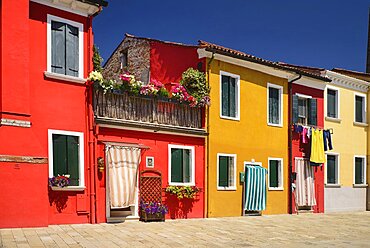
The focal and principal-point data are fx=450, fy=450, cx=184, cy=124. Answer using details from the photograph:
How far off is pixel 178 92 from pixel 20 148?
651 cm

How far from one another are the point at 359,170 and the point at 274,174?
25.2 feet

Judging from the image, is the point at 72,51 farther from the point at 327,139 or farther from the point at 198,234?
the point at 327,139

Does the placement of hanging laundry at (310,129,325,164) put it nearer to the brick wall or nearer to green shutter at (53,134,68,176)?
the brick wall

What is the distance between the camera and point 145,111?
15.7 meters

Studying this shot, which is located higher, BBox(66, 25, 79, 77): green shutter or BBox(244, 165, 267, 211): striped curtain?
BBox(66, 25, 79, 77): green shutter

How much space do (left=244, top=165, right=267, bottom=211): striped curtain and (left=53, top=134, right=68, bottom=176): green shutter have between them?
8320mm

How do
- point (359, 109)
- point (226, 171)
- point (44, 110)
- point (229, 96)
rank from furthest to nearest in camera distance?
1. point (359, 109)
2. point (229, 96)
3. point (226, 171)
4. point (44, 110)

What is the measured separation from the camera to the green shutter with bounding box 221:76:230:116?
18281mm

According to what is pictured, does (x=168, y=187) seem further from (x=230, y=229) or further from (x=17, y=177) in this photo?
(x=17, y=177)

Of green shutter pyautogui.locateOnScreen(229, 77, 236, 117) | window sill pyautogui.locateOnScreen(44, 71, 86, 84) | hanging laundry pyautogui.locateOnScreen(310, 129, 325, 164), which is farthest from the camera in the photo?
hanging laundry pyautogui.locateOnScreen(310, 129, 325, 164)

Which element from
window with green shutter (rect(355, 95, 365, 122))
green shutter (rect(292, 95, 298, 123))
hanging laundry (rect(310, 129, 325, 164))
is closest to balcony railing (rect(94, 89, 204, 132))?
green shutter (rect(292, 95, 298, 123))

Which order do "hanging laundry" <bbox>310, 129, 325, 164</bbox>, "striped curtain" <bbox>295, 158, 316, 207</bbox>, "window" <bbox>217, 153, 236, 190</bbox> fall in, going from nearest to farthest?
"window" <bbox>217, 153, 236, 190</bbox>, "striped curtain" <bbox>295, 158, 316, 207</bbox>, "hanging laundry" <bbox>310, 129, 325, 164</bbox>

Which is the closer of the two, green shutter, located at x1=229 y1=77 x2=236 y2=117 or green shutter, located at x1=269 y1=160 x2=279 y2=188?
A: green shutter, located at x1=229 y1=77 x2=236 y2=117

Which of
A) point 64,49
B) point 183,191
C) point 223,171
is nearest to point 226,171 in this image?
point 223,171
